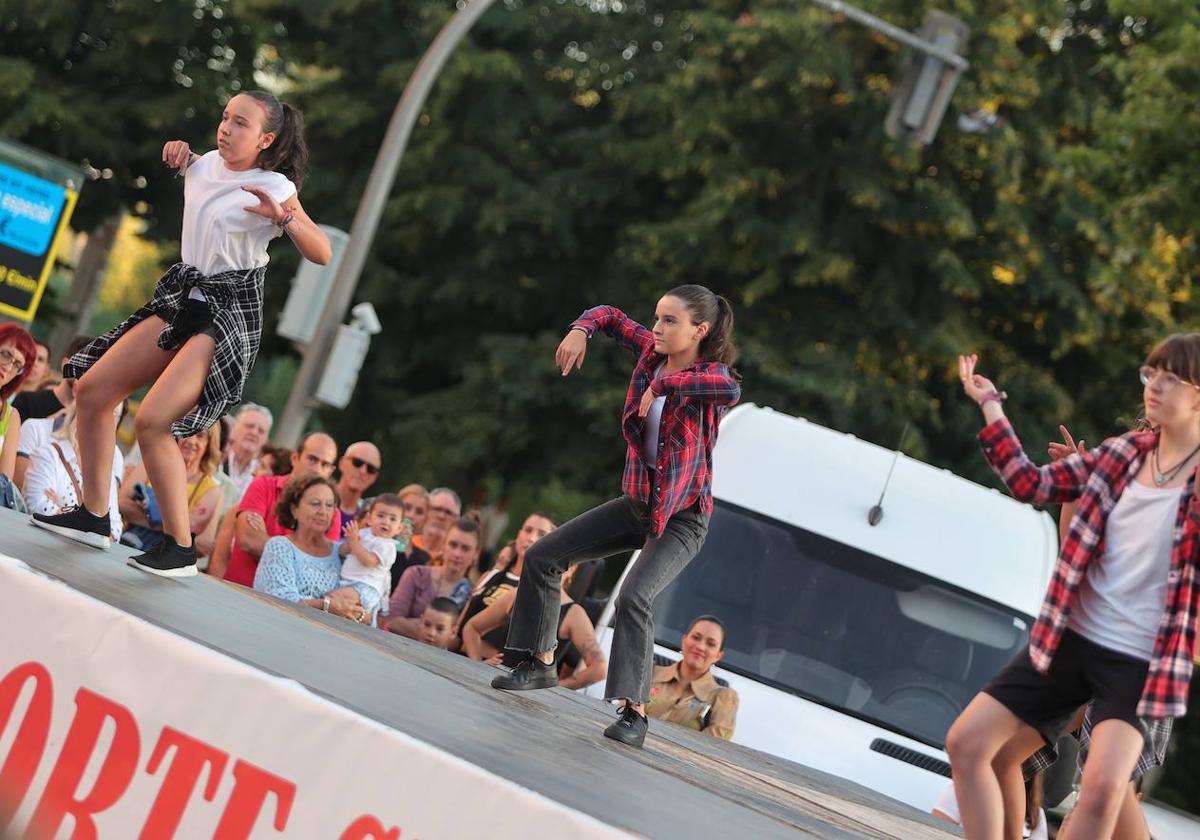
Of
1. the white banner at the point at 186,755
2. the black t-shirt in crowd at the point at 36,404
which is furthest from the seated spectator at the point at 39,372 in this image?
the white banner at the point at 186,755

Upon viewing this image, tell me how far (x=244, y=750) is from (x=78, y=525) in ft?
8.70

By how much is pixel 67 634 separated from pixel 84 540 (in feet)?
6.93

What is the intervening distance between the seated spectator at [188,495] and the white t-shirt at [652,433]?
3669 mm

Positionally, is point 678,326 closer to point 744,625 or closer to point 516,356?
point 744,625

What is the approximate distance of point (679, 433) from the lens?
6.58 m

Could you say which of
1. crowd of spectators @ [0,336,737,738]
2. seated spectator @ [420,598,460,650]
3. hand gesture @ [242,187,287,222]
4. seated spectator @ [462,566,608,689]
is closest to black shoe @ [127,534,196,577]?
hand gesture @ [242,187,287,222]

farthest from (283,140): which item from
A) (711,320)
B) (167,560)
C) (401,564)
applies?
(401,564)

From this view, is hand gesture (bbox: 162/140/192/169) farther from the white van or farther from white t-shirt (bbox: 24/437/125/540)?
the white van

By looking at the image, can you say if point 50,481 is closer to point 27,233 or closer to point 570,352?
point 570,352

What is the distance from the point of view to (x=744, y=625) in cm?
1007

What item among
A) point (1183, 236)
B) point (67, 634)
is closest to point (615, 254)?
point (1183, 236)

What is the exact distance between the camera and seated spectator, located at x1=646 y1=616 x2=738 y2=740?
9.35 m

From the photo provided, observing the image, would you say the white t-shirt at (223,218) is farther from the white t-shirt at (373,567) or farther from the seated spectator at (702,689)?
the seated spectator at (702,689)

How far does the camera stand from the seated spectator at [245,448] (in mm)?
12078
